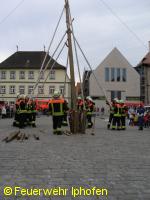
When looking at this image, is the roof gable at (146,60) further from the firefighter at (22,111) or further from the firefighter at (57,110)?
the firefighter at (57,110)

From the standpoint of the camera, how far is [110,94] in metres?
75.1

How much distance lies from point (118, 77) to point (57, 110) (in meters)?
60.3

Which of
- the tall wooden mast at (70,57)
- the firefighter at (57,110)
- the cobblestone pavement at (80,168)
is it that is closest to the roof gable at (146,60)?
the tall wooden mast at (70,57)

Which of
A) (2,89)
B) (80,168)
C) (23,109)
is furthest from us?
(2,89)

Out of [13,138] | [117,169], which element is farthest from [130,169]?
[13,138]

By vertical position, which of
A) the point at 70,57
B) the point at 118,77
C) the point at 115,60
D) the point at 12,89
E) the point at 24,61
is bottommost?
the point at 70,57

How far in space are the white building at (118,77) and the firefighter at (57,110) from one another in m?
57.7

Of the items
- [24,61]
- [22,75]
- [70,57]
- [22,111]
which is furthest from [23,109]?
[24,61]

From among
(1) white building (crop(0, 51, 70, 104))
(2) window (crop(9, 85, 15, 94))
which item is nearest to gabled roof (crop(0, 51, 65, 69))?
(1) white building (crop(0, 51, 70, 104))

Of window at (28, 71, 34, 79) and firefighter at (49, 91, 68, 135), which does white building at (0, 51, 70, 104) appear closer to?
window at (28, 71, 34, 79)

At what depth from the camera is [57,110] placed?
1680 centimetres

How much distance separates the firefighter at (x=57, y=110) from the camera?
16.7 meters

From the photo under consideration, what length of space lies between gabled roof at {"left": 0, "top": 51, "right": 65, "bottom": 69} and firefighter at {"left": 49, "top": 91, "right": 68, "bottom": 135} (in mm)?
66430

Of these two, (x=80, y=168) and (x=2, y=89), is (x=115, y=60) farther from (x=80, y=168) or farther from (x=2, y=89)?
(x=80, y=168)
